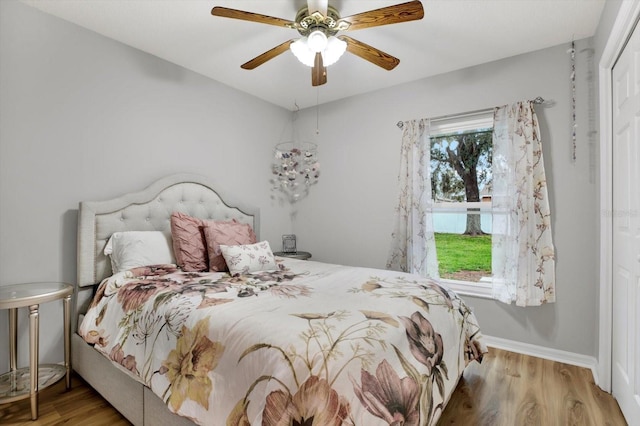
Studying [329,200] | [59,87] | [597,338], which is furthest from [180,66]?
[597,338]

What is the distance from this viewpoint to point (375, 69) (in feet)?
9.66

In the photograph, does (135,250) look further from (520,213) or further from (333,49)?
(520,213)

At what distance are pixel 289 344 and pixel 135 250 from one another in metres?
1.67

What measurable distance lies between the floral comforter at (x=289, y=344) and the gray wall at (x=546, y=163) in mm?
1056

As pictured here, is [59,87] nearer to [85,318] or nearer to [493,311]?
[85,318]

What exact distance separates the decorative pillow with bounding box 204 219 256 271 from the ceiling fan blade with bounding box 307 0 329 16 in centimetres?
167

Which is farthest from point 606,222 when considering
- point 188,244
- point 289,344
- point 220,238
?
point 188,244

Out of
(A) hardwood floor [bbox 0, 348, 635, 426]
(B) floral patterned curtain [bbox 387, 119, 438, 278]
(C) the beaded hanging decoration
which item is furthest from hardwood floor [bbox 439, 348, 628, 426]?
(C) the beaded hanging decoration

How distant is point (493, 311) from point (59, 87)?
3.84 m

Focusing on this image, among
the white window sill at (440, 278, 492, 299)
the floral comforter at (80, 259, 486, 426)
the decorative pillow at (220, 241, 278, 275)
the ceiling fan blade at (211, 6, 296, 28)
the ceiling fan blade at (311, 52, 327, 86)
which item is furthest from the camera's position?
the white window sill at (440, 278, 492, 299)

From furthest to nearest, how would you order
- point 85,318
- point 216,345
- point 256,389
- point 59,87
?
point 59,87 → point 85,318 → point 216,345 → point 256,389

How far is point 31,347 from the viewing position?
166cm

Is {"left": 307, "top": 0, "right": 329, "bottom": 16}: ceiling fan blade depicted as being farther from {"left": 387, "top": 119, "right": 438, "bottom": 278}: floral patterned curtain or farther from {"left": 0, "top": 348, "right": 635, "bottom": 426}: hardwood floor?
{"left": 0, "top": 348, "right": 635, "bottom": 426}: hardwood floor

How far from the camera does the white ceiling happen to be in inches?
80.5
